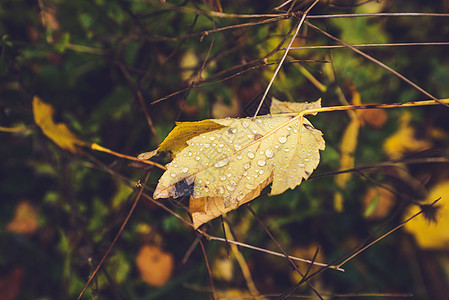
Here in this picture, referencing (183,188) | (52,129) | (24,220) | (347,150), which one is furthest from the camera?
(24,220)

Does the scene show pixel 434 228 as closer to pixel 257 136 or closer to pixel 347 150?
pixel 347 150

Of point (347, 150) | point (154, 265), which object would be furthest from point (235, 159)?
point (154, 265)

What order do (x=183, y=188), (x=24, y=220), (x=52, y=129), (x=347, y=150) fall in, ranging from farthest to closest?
(x=24, y=220), (x=347, y=150), (x=52, y=129), (x=183, y=188)

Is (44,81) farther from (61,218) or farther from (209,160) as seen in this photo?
(209,160)

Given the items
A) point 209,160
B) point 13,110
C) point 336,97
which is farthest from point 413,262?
point 13,110

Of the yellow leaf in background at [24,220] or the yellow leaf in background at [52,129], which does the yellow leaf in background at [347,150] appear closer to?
the yellow leaf in background at [52,129]

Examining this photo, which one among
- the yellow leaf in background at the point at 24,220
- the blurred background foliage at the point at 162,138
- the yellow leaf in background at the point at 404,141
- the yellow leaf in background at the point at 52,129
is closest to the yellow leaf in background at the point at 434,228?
the blurred background foliage at the point at 162,138
